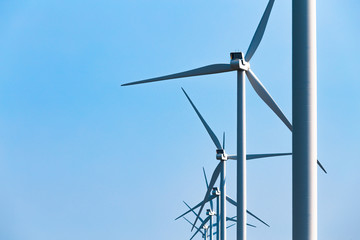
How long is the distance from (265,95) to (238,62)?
279 cm

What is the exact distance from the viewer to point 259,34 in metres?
30.9

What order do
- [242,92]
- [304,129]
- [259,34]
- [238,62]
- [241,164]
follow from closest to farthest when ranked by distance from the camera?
[304,129]
[259,34]
[241,164]
[242,92]
[238,62]

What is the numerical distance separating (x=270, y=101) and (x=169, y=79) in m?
5.48

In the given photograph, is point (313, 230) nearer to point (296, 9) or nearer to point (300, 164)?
point (300, 164)

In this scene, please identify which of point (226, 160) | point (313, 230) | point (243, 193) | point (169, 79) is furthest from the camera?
point (226, 160)

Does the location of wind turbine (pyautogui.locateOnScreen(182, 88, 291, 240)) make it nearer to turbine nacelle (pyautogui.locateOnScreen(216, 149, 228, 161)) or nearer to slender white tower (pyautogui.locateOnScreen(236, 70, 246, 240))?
turbine nacelle (pyautogui.locateOnScreen(216, 149, 228, 161))

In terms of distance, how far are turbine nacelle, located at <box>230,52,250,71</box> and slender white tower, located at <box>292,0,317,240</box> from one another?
19830 millimetres

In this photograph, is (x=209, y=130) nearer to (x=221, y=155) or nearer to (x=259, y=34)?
(x=221, y=155)

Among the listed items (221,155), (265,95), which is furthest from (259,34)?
(221,155)

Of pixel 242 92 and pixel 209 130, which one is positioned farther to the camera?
pixel 209 130

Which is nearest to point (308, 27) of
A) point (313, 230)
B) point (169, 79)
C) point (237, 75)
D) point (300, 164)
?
Result: point (300, 164)

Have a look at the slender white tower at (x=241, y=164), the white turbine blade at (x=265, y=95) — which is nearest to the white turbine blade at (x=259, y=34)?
the white turbine blade at (x=265, y=95)

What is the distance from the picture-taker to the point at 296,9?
12.9m

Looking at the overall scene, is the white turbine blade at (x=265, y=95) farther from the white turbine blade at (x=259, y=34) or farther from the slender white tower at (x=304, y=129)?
the slender white tower at (x=304, y=129)
